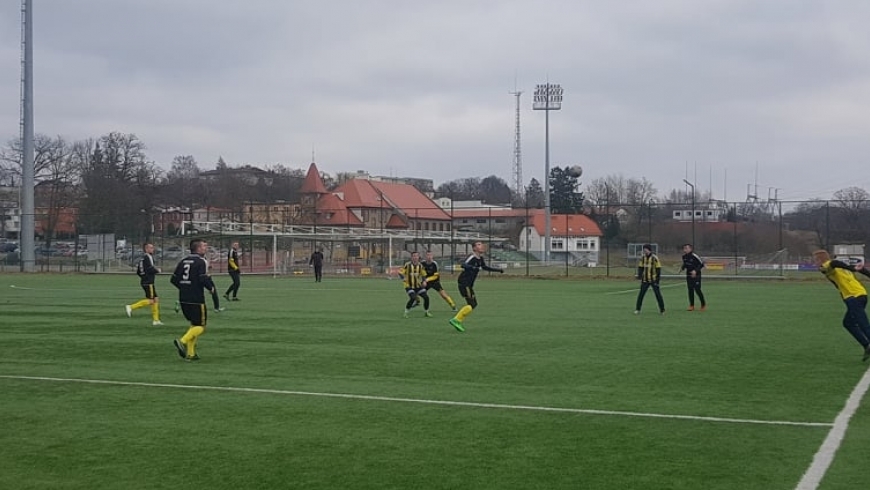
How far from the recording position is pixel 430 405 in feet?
33.2

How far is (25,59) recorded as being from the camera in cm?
5456

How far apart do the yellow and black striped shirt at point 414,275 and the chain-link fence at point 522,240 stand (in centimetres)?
2716

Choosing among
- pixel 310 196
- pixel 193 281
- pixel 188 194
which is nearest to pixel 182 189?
pixel 188 194

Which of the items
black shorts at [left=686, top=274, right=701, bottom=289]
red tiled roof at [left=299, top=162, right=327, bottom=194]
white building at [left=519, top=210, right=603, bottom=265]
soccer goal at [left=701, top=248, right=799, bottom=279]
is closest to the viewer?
black shorts at [left=686, top=274, right=701, bottom=289]

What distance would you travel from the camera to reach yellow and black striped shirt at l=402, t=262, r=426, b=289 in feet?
75.5

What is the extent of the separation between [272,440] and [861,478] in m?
5.19

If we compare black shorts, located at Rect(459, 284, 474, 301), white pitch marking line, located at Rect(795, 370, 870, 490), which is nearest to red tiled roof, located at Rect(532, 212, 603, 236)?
black shorts, located at Rect(459, 284, 474, 301)

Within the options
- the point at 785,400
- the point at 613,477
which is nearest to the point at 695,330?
the point at 785,400

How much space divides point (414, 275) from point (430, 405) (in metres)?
13.1

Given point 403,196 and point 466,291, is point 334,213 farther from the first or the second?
point 466,291

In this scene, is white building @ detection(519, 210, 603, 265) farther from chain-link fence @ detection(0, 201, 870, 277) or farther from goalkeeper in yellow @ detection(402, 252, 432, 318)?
goalkeeper in yellow @ detection(402, 252, 432, 318)

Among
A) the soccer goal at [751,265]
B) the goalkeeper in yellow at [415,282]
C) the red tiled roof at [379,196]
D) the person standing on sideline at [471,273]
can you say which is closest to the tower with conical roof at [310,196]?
the red tiled roof at [379,196]

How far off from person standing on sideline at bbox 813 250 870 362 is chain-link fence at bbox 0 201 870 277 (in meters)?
33.5

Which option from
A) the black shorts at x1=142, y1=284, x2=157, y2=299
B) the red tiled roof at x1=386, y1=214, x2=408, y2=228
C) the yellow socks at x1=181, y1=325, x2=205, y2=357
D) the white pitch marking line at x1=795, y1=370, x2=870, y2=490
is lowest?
the white pitch marking line at x1=795, y1=370, x2=870, y2=490
